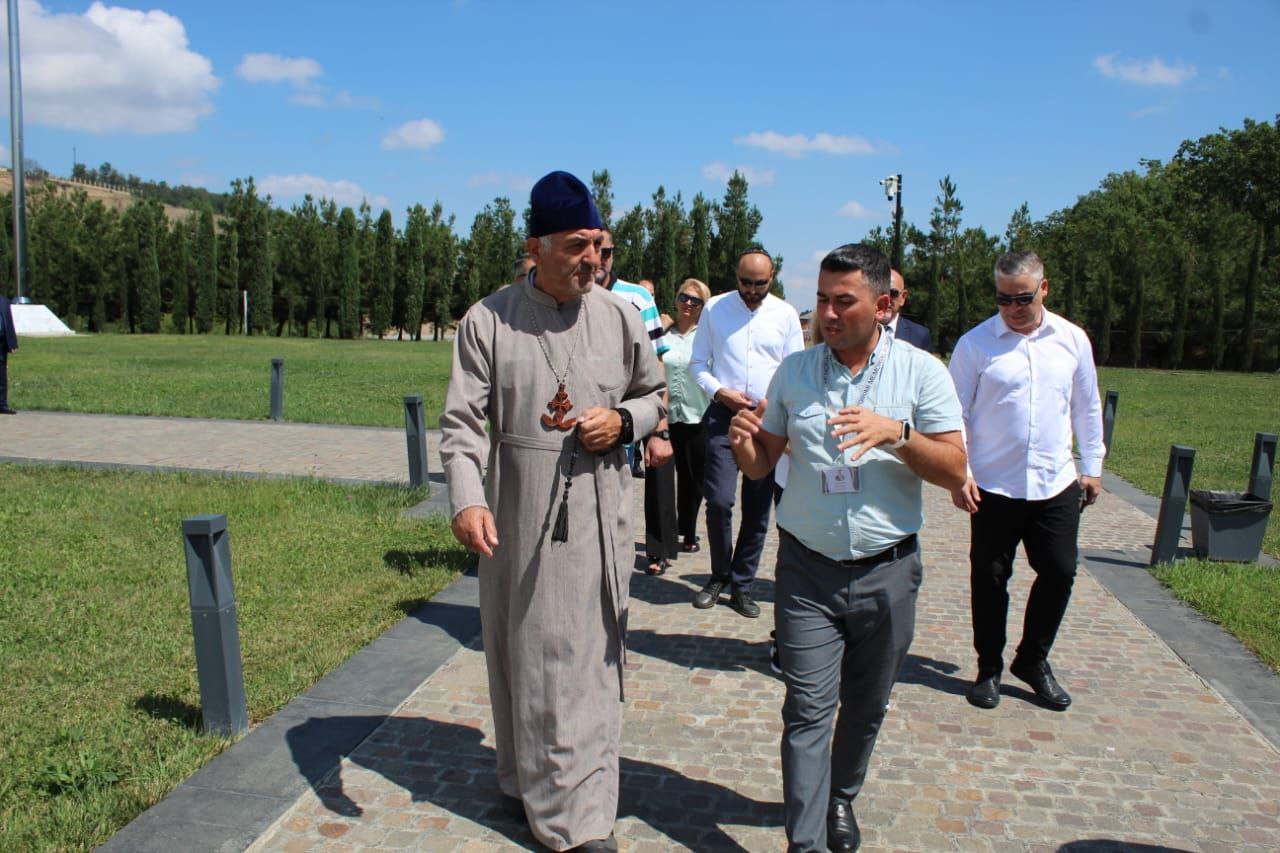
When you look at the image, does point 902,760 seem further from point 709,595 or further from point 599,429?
point 709,595

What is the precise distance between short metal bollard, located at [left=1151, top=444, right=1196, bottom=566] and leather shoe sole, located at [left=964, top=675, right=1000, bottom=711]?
3737 mm

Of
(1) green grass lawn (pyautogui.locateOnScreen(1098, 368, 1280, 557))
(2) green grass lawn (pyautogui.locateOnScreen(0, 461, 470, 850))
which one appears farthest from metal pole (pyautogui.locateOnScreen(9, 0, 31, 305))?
(1) green grass lawn (pyautogui.locateOnScreen(1098, 368, 1280, 557))

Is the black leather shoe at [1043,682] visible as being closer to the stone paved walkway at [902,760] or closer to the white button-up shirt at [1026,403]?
the stone paved walkway at [902,760]

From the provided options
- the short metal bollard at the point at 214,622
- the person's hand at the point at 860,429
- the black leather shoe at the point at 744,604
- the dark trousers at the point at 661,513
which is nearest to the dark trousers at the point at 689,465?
the dark trousers at the point at 661,513

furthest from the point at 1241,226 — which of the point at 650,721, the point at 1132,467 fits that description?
the point at 650,721

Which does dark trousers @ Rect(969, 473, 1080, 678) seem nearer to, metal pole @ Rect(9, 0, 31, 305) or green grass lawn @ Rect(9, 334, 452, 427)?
Answer: green grass lawn @ Rect(9, 334, 452, 427)

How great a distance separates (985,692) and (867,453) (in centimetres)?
231

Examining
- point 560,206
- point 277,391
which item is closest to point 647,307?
point 560,206

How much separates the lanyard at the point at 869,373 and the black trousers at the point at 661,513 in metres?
3.59

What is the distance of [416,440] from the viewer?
32.4ft

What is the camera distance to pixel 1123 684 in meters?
5.23

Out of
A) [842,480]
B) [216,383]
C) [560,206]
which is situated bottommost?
[216,383]

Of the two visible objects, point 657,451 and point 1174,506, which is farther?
point 1174,506

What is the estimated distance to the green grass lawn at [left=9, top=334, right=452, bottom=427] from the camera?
16812mm
